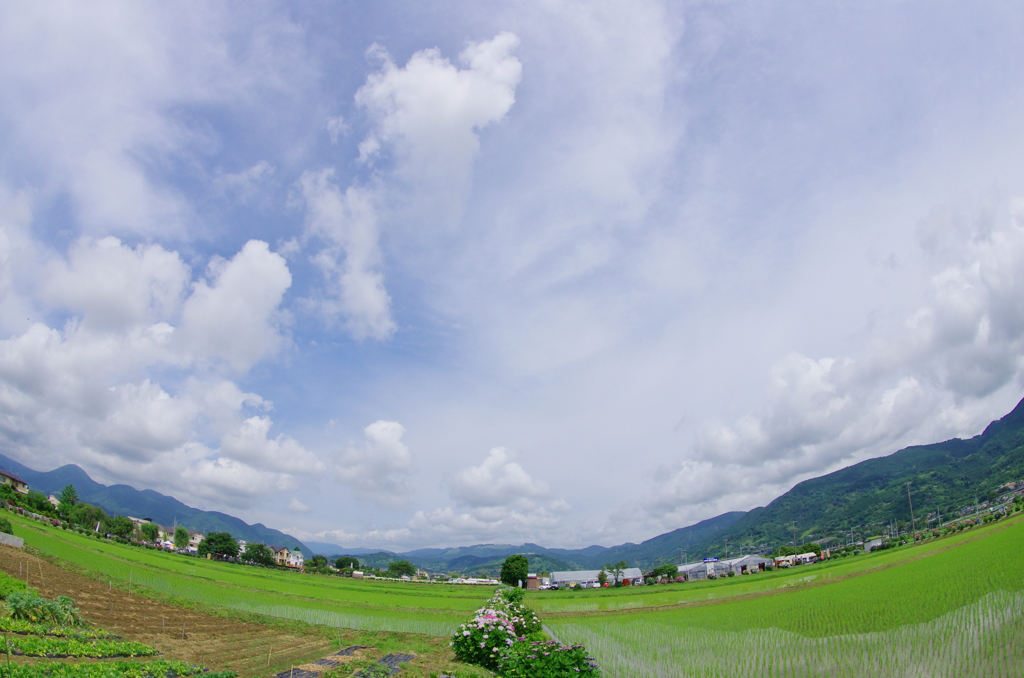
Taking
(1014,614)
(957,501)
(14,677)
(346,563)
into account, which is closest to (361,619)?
(14,677)

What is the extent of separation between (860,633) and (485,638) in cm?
1347

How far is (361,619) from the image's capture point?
29.4 meters

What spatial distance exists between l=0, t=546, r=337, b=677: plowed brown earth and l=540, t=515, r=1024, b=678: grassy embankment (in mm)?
11352

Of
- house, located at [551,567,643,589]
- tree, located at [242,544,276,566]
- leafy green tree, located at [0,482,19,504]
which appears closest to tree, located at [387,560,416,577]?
tree, located at [242,544,276,566]

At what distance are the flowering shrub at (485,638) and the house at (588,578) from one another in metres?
99.3

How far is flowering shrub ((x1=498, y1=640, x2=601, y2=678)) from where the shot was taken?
10594 mm

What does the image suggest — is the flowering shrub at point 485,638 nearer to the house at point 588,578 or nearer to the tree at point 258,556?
the house at point 588,578

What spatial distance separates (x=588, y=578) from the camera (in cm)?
13238

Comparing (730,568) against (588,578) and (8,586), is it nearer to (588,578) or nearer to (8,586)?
(588,578)

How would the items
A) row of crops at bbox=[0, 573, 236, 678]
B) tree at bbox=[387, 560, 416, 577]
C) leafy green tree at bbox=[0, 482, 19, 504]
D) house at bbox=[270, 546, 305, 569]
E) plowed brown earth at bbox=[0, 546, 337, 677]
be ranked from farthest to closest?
house at bbox=[270, 546, 305, 569] → tree at bbox=[387, 560, 416, 577] → leafy green tree at bbox=[0, 482, 19, 504] → plowed brown earth at bbox=[0, 546, 337, 677] → row of crops at bbox=[0, 573, 236, 678]

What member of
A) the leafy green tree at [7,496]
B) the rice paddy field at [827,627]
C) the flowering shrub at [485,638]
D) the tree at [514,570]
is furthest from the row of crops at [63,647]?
the leafy green tree at [7,496]

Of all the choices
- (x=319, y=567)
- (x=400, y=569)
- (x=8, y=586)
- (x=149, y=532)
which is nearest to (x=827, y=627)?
(x=8, y=586)

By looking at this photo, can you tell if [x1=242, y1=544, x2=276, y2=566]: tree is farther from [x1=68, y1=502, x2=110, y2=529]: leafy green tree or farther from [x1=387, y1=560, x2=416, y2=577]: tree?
[x1=387, y1=560, x2=416, y2=577]: tree

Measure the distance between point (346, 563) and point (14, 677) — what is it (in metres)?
147
